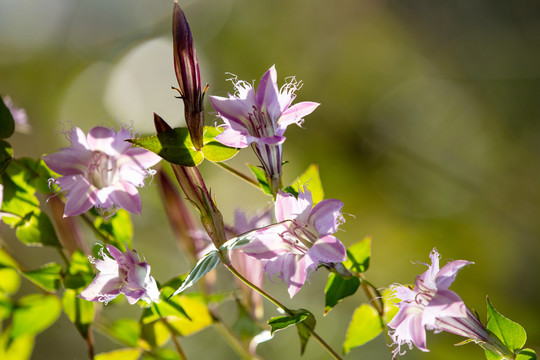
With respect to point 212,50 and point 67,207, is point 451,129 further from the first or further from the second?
point 67,207

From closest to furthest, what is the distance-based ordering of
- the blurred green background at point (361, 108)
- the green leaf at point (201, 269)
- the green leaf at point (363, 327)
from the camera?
the green leaf at point (201, 269) < the green leaf at point (363, 327) < the blurred green background at point (361, 108)

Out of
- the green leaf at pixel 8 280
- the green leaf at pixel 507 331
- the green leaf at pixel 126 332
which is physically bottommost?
the green leaf at pixel 126 332

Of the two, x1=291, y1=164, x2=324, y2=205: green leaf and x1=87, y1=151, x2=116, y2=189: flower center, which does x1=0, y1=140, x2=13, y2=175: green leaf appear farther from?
x1=291, y1=164, x2=324, y2=205: green leaf

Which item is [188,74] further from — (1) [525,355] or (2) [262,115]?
(1) [525,355]

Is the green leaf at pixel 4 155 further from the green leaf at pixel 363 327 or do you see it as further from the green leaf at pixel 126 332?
the green leaf at pixel 363 327

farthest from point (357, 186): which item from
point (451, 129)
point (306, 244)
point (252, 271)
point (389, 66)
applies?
point (306, 244)

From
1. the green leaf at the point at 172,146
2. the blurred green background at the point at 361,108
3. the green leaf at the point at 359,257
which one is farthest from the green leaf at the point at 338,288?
the blurred green background at the point at 361,108
